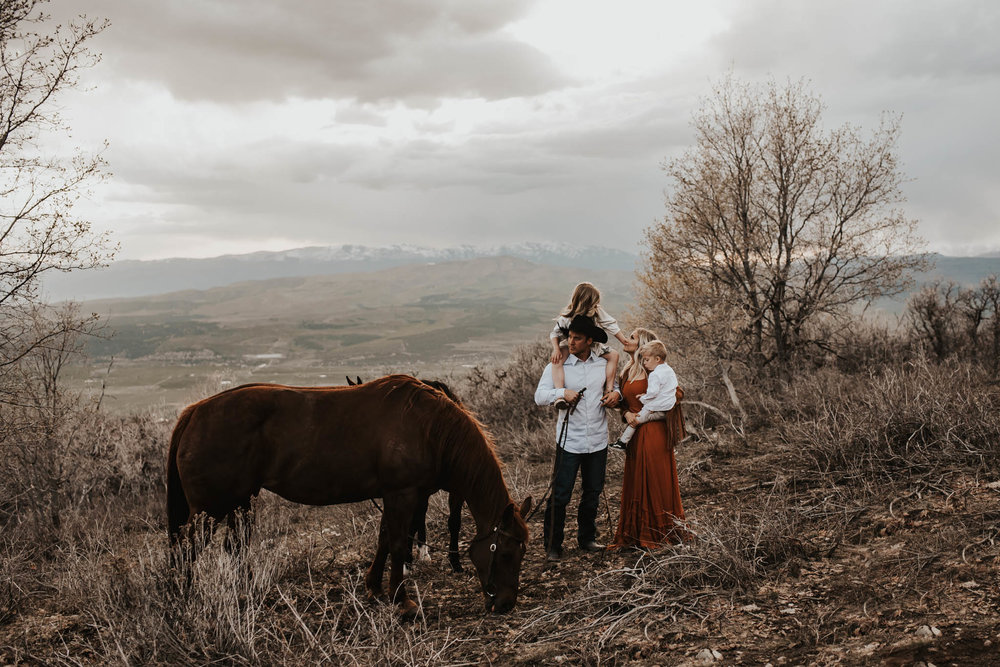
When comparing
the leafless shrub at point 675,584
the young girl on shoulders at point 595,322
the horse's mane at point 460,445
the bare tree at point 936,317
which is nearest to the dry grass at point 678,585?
the leafless shrub at point 675,584

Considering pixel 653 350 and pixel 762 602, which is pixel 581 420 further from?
pixel 762 602

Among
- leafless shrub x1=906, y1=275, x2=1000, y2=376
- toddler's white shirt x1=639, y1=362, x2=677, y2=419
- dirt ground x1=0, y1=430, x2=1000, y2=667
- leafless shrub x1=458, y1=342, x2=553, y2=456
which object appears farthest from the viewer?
leafless shrub x1=458, y1=342, x2=553, y2=456

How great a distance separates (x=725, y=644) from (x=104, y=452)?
52.1 feet

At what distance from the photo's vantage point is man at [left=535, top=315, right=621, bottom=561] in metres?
5.02

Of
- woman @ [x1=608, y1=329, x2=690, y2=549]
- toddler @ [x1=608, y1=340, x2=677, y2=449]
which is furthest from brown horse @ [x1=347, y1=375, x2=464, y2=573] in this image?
toddler @ [x1=608, y1=340, x2=677, y2=449]

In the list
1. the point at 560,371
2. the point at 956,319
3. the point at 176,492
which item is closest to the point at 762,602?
the point at 560,371

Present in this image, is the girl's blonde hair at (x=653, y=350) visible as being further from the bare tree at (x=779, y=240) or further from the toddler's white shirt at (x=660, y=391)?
the bare tree at (x=779, y=240)

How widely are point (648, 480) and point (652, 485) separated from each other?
0.05m

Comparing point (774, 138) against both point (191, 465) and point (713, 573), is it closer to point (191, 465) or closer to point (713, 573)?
point (713, 573)

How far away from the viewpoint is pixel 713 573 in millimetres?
4090

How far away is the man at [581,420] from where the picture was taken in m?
5.02

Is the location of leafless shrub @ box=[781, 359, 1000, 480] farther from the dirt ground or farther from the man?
the man

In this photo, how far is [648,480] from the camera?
507cm

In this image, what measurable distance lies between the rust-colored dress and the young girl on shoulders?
29 cm
